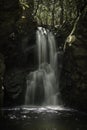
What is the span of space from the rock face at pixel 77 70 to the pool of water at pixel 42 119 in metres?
1.56

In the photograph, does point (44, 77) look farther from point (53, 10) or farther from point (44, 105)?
point (53, 10)

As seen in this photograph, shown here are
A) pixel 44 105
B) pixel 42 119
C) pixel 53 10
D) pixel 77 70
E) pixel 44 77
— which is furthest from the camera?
pixel 53 10

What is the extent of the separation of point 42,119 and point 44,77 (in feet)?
31.6

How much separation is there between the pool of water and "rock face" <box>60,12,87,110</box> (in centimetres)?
156

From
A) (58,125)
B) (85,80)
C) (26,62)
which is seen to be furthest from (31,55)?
(58,125)

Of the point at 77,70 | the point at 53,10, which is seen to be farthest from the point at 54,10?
the point at 77,70

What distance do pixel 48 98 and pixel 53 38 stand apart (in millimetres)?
8341

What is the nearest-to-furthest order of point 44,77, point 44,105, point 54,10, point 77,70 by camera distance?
1. point 77,70
2. point 44,105
3. point 44,77
4. point 54,10

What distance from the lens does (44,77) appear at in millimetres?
31844

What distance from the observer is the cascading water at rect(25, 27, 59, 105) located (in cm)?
3038

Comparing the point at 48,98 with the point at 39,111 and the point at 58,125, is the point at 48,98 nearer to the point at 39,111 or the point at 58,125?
the point at 39,111

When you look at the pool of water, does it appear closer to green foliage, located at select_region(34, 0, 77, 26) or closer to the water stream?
the water stream

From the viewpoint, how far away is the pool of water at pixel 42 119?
20.4 meters

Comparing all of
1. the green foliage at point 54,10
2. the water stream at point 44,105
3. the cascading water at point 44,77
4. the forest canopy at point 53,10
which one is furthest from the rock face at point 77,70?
the green foliage at point 54,10
